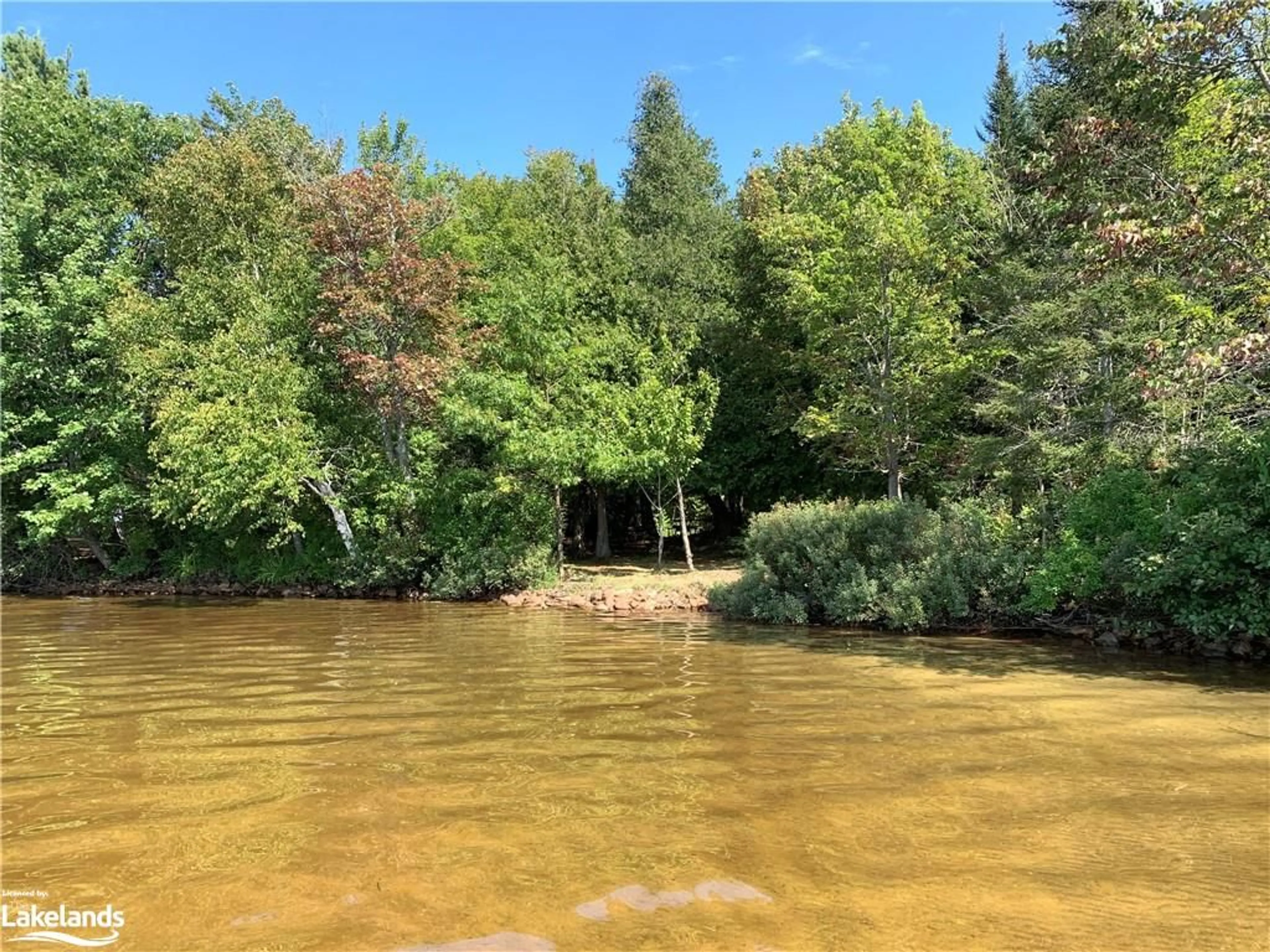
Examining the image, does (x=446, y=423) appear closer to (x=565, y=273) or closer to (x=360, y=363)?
(x=360, y=363)

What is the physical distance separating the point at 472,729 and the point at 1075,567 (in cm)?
840

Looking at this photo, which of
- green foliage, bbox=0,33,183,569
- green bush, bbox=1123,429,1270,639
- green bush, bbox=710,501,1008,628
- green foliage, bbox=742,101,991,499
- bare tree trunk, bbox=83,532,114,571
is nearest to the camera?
green bush, bbox=1123,429,1270,639

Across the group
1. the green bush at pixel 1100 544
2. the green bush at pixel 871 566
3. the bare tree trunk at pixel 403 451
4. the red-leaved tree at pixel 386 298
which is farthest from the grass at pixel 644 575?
the green bush at pixel 1100 544

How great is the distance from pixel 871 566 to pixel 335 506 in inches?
487

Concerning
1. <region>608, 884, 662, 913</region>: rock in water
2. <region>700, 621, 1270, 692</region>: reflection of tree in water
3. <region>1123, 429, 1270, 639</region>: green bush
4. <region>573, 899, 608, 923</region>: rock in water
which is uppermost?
<region>1123, 429, 1270, 639</region>: green bush

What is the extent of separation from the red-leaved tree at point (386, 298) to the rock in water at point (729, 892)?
16.0 meters

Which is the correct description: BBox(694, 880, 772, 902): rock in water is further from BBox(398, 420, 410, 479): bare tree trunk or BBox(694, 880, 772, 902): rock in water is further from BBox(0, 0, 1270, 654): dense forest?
BBox(398, 420, 410, 479): bare tree trunk

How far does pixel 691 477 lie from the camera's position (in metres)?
24.2

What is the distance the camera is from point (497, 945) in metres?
2.99

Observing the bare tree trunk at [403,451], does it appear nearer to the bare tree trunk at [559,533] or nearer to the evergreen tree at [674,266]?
the bare tree trunk at [559,533]

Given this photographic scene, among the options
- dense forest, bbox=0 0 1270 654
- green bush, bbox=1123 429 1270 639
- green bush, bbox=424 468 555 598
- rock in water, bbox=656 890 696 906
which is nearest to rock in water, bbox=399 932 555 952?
rock in water, bbox=656 890 696 906

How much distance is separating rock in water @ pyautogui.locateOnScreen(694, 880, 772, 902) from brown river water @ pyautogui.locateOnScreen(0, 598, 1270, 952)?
0.08 feet

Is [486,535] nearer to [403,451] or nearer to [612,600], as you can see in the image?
[403,451]

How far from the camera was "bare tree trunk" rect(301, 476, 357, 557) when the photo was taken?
19188 millimetres
